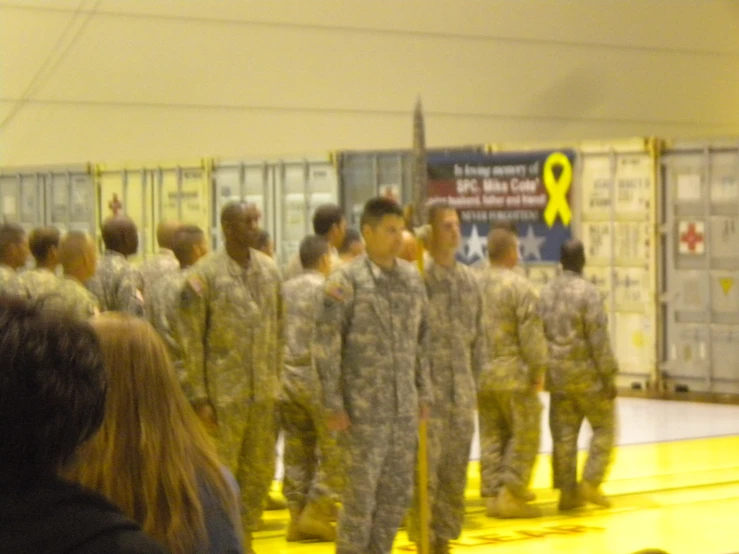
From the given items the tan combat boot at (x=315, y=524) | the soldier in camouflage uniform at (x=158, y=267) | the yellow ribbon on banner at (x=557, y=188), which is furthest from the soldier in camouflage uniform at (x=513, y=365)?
the yellow ribbon on banner at (x=557, y=188)

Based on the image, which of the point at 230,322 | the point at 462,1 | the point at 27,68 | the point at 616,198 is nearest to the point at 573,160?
the point at 616,198

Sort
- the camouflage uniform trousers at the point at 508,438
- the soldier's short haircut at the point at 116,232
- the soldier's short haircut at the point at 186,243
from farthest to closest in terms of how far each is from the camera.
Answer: the camouflage uniform trousers at the point at 508,438 < the soldier's short haircut at the point at 116,232 < the soldier's short haircut at the point at 186,243

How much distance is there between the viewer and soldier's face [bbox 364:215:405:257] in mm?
5957

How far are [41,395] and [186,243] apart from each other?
6.52 meters

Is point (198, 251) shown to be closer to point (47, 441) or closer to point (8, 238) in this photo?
point (8, 238)

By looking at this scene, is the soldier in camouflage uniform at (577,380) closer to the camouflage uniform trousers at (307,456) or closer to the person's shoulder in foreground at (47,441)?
Answer: the camouflage uniform trousers at (307,456)

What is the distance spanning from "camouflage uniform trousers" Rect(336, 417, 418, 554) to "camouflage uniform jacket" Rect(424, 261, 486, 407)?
2.49 feet

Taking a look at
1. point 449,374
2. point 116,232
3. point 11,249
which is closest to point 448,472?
point 449,374

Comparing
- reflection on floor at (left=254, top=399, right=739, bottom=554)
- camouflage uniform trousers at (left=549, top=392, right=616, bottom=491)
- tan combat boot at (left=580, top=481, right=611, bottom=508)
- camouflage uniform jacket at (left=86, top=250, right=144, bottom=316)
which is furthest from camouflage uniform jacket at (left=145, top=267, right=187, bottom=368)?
tan combat boot at (left=580, top=481, right=611, bottom=508)

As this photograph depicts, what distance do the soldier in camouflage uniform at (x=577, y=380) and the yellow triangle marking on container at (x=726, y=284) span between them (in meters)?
5.76

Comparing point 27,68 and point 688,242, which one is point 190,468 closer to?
point 27,68

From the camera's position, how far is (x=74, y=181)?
1379 centimetres

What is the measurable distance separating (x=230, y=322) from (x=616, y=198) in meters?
8.74

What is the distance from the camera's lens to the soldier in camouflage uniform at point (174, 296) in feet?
20.5
